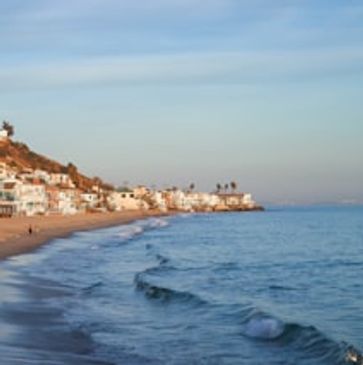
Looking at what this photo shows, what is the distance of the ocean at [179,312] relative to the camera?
46.5 feet

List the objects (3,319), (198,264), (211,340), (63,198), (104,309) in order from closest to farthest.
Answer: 1. (211,340)
2. (3,319)
3. (104,309)
4. (198,264)
5. (63,198)

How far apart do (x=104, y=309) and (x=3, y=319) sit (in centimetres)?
382

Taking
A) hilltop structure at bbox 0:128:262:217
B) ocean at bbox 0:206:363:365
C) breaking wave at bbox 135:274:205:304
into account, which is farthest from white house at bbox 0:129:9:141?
breaking wave at bbox 135:274:205:304

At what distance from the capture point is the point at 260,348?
49.3ft

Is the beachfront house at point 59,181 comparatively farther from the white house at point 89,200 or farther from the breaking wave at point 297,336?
the breaking wave at point 297,336

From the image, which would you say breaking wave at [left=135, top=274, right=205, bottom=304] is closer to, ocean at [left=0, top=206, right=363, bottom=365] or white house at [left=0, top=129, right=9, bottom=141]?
ocean at [left=0, top=206, right=363, bottom=365]

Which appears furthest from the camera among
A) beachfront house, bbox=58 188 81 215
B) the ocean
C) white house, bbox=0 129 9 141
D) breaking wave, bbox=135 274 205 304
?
white house, bbox=0 129 9 141

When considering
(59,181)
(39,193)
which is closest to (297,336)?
(39,193)

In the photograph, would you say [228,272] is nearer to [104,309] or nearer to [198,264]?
[198,264]

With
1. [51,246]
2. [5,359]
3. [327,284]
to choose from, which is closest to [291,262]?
[327,284]

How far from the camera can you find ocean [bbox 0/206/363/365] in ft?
46.5

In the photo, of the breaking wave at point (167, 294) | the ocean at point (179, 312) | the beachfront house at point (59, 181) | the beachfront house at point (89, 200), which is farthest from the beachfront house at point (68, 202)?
the breaking wave at point (167, 294)

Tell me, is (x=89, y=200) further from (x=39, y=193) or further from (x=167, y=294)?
(x=167, y=294)

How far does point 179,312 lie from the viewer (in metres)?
20.1
